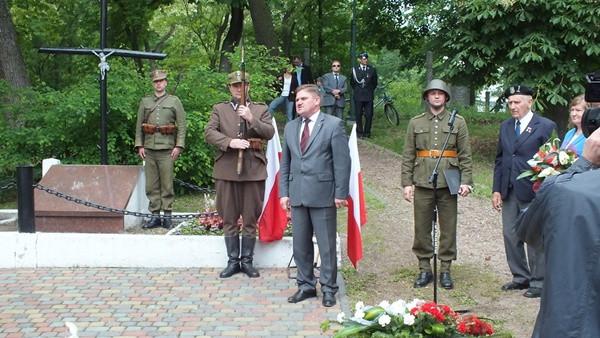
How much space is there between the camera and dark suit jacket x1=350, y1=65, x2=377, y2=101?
17250mm

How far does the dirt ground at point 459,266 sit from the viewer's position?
6453 mm

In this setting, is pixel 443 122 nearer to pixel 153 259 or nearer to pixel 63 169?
pixel 153 259

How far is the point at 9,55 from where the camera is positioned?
13.5 meters

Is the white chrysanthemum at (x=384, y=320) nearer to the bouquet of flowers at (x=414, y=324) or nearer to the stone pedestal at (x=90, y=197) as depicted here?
the bouquet of flowers at (x=414, y=324)

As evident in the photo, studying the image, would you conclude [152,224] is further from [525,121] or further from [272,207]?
[525,121]

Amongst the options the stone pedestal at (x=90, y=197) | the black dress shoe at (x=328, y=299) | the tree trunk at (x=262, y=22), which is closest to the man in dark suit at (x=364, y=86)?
the tree trunk at (x=262, y=22)

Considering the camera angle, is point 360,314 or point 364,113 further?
point 364,113

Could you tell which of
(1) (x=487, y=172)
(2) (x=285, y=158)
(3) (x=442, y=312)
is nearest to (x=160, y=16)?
(1) (x=487, y=172)

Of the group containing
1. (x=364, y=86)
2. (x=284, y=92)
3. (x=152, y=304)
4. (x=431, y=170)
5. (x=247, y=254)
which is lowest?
(x=152, y=304)

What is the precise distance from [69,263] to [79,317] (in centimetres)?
179

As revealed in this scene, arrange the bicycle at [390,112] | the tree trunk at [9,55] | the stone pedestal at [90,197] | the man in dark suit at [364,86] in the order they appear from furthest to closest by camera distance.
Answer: the bicycle at [390,112]
the man in dark suit at [364,86]
the tree trunk at [9,55]
the stone pedestal at [90,197]

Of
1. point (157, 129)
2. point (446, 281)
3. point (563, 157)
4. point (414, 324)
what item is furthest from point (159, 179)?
point (414, 324)

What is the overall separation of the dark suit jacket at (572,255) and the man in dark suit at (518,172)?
161 inches

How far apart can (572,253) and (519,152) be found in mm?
4359
